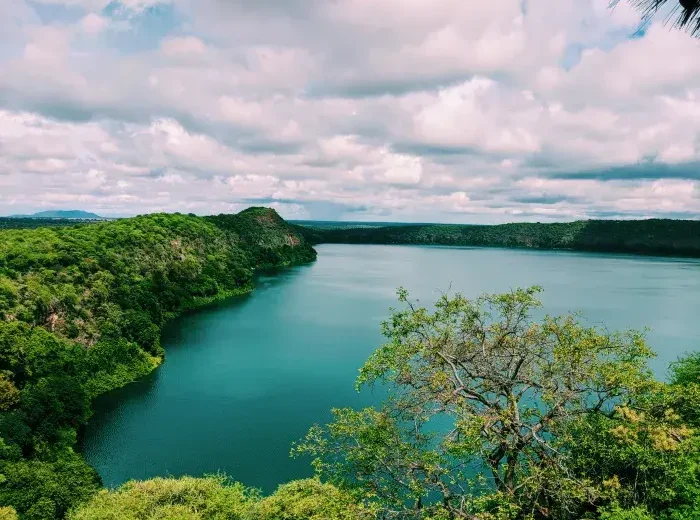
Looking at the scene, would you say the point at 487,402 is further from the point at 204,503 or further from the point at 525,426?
the point at 204,503

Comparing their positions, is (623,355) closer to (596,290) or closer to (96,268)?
(96,268)

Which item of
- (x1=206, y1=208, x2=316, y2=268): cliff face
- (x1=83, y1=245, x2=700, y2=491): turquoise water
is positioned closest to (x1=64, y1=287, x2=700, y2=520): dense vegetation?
(x1=83, y1=245, x2=700, y2=491): turquoise water

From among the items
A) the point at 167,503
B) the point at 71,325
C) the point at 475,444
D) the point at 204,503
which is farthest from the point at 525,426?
the point at 71,325

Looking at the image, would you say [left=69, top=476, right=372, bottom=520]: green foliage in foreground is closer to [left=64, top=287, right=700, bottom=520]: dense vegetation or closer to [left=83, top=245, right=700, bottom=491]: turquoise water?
[left=64, top=287, right=700, bottom=520]: dense vegetation

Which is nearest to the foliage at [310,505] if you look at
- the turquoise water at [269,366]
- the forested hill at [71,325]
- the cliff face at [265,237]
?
the turquoise water at [269,366]

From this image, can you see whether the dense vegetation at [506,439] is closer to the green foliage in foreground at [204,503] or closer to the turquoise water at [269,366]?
the green foliage in foreground at [204,503]

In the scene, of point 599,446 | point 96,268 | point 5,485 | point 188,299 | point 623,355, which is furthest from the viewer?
point 188,299

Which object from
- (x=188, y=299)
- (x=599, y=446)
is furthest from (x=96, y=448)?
(x=188, y=299)
